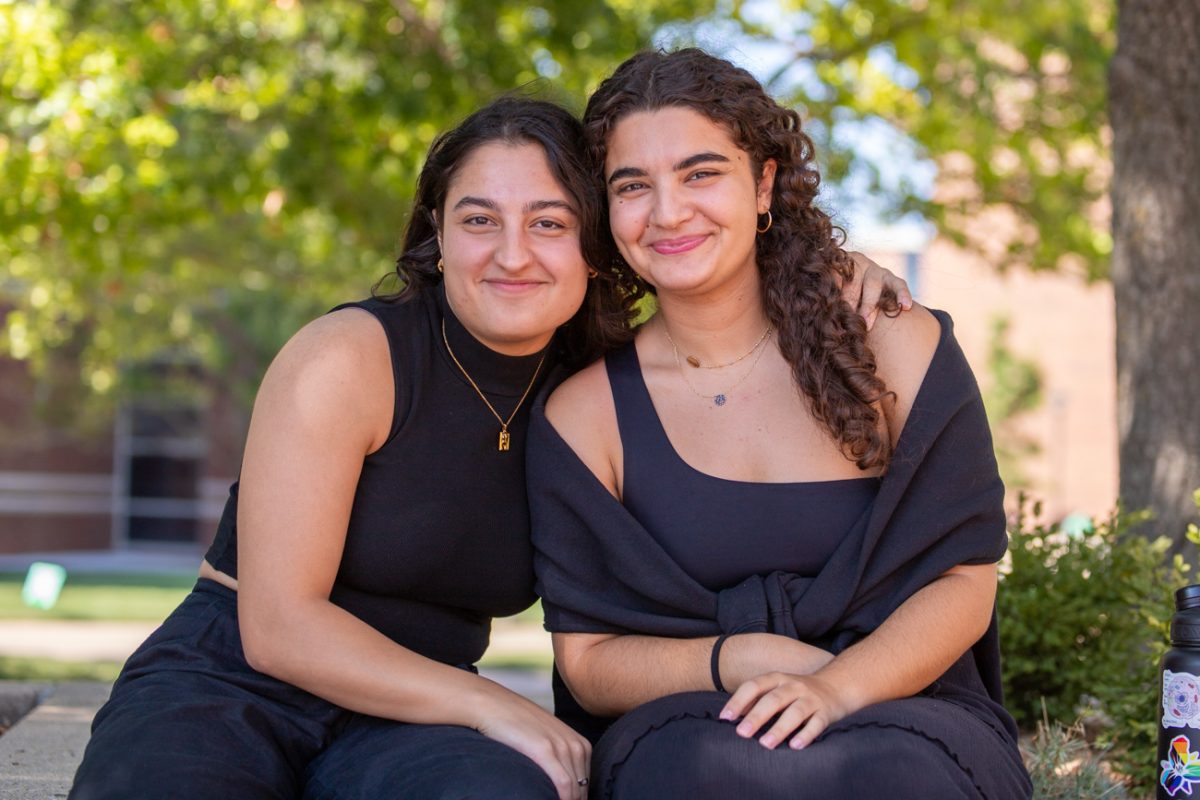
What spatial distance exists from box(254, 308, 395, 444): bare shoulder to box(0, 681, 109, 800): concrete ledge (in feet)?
3.78

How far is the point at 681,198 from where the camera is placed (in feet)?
9.49

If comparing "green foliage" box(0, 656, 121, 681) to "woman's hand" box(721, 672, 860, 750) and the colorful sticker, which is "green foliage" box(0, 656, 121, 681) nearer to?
"woman's hand" box(721, 672, 860, 750)

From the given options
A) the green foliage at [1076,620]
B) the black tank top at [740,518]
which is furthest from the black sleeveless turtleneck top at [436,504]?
the green foliage at [1076,620]

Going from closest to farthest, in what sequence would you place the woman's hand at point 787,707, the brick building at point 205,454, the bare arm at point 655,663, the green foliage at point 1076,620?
the woman's hand at point 787,707
the bare arm at point 655,663
the green foliage at point 1076,620
the brick building at point 205,454

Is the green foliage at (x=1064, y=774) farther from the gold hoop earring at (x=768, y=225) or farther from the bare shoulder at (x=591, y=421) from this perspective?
the gold hoop earring at (x=768, y=225)

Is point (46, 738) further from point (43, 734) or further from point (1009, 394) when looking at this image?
point (1009, 394)

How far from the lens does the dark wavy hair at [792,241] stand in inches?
113

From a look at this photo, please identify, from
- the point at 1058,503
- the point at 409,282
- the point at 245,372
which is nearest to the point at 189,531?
the point at 245,372

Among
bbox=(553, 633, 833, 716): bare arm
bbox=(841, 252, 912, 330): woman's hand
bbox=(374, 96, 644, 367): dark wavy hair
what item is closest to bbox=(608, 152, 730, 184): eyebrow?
bbox=(374, 96, 644, 367): dark wavy hair

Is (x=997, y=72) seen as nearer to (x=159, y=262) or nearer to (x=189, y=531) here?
(x=159, y=262)

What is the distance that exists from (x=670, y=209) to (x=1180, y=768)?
150cm

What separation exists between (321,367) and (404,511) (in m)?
0.36

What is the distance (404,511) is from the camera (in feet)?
9.50

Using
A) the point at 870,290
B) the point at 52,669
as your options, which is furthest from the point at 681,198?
the point at 52,669
